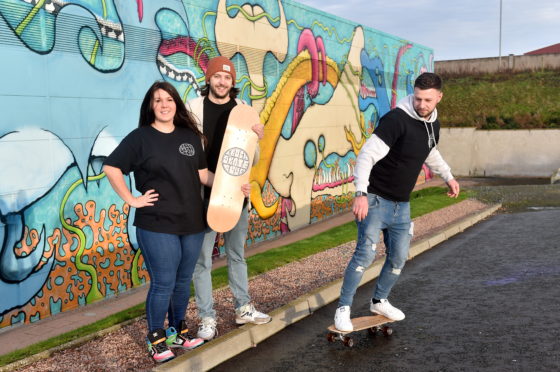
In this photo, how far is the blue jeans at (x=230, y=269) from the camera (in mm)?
4523

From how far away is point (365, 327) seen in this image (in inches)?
188

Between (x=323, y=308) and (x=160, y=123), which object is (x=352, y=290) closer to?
(x=323, y=308)

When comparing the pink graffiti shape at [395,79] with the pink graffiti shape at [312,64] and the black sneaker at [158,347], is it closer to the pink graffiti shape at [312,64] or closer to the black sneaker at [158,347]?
the pink graffiti shape at [312,64]

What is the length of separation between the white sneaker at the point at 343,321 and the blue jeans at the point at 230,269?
796 mm

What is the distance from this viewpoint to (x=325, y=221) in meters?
12.3

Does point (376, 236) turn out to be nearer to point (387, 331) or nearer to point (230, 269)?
point (387, 331)

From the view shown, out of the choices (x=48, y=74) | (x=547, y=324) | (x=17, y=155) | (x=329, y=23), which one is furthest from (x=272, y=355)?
(x=329, y=23)

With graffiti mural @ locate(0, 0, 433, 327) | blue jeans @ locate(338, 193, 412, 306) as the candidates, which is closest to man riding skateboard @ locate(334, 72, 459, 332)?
blue jeans @ locate(338, 193, 412, 306)

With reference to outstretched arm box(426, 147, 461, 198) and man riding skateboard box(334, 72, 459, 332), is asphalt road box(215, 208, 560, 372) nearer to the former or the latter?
man riding skateboard box(334, 72, 459, 332)

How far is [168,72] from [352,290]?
437 centimetres

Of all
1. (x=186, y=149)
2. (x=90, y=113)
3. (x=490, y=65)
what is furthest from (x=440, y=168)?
(x=490, y=65)

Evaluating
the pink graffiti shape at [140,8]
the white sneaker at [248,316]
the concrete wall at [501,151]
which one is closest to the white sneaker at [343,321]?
the white sneaker at [248,316]

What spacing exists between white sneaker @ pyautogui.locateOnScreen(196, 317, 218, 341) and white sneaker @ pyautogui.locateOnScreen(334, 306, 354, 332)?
1000mm

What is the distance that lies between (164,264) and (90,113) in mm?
3165
